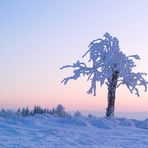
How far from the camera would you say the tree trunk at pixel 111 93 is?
100 feet

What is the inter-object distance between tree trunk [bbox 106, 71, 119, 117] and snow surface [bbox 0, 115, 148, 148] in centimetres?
616

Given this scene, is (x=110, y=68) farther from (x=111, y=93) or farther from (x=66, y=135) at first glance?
(x=66, y=135)

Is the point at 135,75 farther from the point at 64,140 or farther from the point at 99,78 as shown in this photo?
the point at 64,140

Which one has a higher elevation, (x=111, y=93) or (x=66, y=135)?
(x=111, y=93)

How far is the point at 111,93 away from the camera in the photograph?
102 feet

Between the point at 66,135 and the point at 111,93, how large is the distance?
13.6 meters

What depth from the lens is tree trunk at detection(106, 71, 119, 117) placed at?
3062 cm

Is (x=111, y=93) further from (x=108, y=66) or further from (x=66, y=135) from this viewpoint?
(x=66, y=135)

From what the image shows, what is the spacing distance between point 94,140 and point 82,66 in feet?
51.7

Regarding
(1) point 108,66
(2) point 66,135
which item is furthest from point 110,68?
(2) point 66,135

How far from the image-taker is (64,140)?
16.5 meters

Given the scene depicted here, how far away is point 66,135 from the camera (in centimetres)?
1789

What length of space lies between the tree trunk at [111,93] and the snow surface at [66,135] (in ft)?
20.2

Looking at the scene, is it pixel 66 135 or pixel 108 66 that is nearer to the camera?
pixel 66 135
